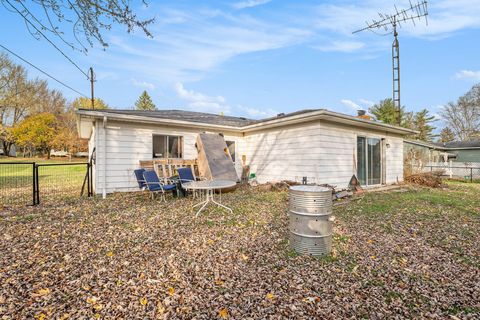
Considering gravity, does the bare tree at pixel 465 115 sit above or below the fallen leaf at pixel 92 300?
above

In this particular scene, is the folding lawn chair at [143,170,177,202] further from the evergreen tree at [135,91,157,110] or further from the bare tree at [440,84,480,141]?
the evergreen tree at [135,91,157,110]

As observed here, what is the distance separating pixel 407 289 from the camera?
8.09 feet

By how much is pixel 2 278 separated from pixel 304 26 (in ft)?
39.1

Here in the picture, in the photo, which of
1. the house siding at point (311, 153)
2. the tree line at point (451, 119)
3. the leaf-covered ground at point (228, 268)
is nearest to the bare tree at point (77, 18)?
the leaf-covered ground at point (228, 268)

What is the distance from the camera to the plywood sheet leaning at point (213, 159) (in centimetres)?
869

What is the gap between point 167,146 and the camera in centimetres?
924

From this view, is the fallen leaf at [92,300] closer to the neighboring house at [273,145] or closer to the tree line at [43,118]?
the neighboring house at [273,145]

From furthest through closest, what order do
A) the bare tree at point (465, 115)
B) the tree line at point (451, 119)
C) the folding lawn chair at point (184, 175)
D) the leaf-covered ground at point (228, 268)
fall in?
the bare tree at point (465, 115), the tree line at point (451, 119), the folding lawn chair at point (184, 175), the leaf-covered ground at point (228, 268)

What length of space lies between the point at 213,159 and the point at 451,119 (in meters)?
34.1

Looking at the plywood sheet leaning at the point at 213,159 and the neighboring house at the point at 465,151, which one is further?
the neighboring house at the point at 465,151

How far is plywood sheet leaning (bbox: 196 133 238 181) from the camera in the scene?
28.5ft

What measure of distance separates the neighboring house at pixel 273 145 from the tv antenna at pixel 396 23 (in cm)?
575

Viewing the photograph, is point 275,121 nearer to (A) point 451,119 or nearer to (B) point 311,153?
(B) point 311,153

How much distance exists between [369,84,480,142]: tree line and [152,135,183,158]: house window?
23.5 m
